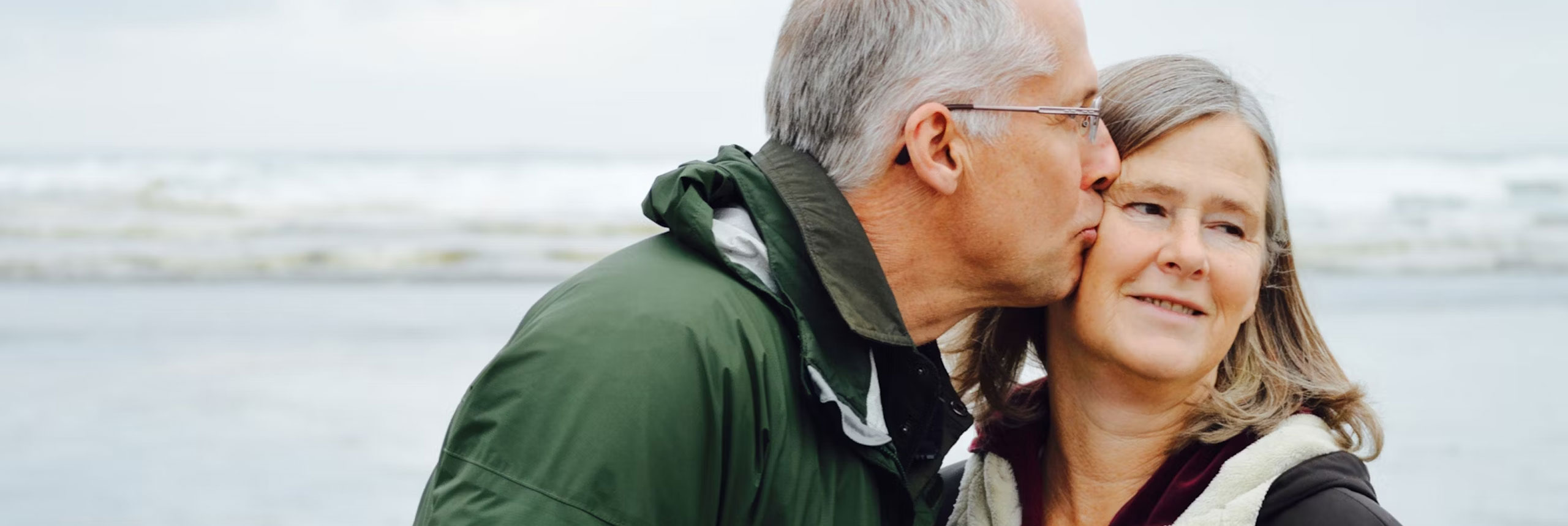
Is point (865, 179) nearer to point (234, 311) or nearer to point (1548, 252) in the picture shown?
point (234, 311)

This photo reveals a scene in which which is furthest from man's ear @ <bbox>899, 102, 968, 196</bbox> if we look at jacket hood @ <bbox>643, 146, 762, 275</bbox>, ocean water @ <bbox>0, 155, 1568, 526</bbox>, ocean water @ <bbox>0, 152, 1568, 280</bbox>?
ocean water @ <bbox>0, 152, 1568, 280</bbox>

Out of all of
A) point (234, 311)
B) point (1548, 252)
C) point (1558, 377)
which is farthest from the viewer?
point (1548, 252)

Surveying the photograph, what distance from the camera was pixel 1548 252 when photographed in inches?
638

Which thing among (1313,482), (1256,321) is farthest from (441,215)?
(1313,482)

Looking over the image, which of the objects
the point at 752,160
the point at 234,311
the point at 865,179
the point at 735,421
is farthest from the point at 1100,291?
the point at 234,311

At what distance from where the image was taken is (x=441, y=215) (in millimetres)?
20219

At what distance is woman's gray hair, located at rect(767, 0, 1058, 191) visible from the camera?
2414 mm

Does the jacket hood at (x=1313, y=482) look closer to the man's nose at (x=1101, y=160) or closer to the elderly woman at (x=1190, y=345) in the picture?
the elderly woman at (x=1190, y=345)

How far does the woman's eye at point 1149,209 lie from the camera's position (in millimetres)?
2656

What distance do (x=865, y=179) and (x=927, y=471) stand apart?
1.70 feet

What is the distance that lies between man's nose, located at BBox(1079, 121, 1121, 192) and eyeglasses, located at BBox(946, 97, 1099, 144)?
2cm

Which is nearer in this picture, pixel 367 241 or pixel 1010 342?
pixel 1010 342

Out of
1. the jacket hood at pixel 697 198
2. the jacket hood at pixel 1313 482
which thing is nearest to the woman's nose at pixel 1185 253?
the jacket hood at pixel 1313 482

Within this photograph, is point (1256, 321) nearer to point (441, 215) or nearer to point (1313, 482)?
point (1313, 482)
